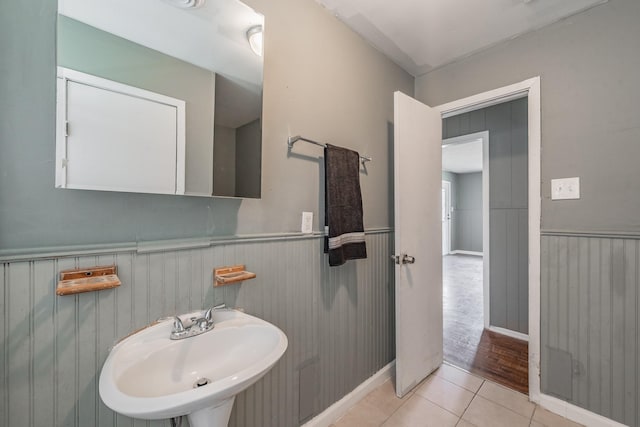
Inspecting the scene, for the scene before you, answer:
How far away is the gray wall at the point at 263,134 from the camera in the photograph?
2.44 ft

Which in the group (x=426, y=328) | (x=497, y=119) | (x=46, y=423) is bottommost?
(x=426, y=328)

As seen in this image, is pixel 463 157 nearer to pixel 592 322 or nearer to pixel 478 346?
pixel 478 346

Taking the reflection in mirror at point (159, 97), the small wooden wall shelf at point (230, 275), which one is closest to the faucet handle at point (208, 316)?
the small wooden wall shelf at point (230, 275)

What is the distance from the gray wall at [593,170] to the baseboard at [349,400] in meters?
0.99

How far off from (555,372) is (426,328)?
0.75 meters

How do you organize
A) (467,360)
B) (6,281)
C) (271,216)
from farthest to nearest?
1. (467,360)
2. (271,216)
3. (6,281)

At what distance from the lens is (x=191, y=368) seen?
3.05 ft

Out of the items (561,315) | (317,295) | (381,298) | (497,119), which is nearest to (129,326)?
(317,295)

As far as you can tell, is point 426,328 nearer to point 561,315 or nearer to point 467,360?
point 467,360

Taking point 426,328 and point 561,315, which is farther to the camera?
point 426,328

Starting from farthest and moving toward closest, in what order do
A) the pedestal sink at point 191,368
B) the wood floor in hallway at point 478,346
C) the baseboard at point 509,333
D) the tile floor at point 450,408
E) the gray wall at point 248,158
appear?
1. the baseboard at point 509,333
2. the wood floor in hallway at point 478,346
3. the tile floor at point 450,408
4. the gray wall at point 248,158
5. the pedestal sink at point 191,368

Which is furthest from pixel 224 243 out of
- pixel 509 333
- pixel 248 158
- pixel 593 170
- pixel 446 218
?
pixel 446 218

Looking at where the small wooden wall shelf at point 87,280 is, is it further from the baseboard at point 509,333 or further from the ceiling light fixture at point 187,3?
the baseboard at point 509,333

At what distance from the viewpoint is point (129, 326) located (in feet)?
2.99
